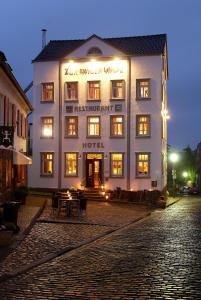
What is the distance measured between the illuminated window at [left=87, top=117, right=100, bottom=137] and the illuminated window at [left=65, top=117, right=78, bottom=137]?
41.5 inches

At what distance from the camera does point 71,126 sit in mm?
43375

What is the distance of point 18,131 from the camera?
32156 mm

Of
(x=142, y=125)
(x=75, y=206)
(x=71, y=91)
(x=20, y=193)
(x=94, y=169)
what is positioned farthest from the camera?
(x=71, y=91)

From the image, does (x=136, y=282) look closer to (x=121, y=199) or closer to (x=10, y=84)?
(x=10, y=84)

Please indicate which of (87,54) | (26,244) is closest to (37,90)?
(87,54)

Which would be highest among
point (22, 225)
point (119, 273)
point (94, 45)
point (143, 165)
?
point (94, 45)

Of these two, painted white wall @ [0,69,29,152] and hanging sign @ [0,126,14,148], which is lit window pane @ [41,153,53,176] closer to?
painted white wall @ [0,69,29,152]

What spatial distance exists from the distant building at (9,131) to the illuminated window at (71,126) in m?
9.78

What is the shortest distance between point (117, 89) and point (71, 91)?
373 centimetres

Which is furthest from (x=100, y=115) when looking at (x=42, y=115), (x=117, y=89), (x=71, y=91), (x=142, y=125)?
(x=42, y=115)

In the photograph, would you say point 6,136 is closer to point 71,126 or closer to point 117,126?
point 117,126

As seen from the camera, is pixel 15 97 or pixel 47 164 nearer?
pixel 15 97

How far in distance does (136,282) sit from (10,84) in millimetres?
18909

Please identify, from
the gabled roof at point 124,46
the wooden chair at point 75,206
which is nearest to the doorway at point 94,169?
the gabled roof at point 124,46
